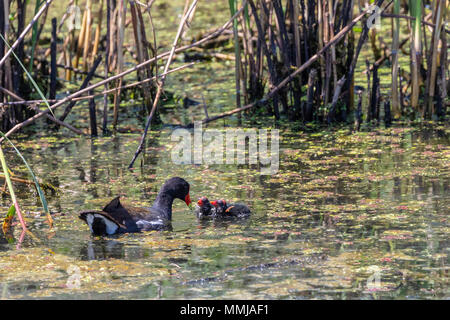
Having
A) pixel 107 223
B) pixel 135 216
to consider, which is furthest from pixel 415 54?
pixel 107 223

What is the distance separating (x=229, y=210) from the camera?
5551mm

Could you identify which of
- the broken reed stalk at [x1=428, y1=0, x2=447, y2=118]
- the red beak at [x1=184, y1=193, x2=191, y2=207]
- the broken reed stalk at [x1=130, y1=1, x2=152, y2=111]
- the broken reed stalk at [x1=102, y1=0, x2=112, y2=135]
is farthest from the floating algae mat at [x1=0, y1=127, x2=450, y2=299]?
the broken reed stalk at [x1=130, y1=1, x2=152, y2=111]

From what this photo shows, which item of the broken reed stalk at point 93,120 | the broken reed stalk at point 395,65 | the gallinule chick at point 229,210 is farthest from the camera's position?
the broken reed stalk at point 93,120

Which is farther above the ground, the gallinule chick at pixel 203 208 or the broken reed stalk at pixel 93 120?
the broken reed stalk at pixel 93 120

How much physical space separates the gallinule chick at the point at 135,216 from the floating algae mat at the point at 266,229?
0.23 ft

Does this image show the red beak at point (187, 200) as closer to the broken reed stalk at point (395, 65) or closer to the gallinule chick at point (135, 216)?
the gallinule chick at point (135, 216)

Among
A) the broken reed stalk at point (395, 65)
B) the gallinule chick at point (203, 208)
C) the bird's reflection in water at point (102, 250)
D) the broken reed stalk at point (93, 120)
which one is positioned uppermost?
the broken reed stalk at point (395, 65)

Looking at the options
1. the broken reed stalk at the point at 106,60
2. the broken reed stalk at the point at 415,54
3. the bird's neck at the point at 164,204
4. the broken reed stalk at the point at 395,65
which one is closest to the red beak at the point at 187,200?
the bird's neck at the point at 164,204

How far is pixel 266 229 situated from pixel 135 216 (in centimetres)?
84

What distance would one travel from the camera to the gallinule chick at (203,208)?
5602 mm
